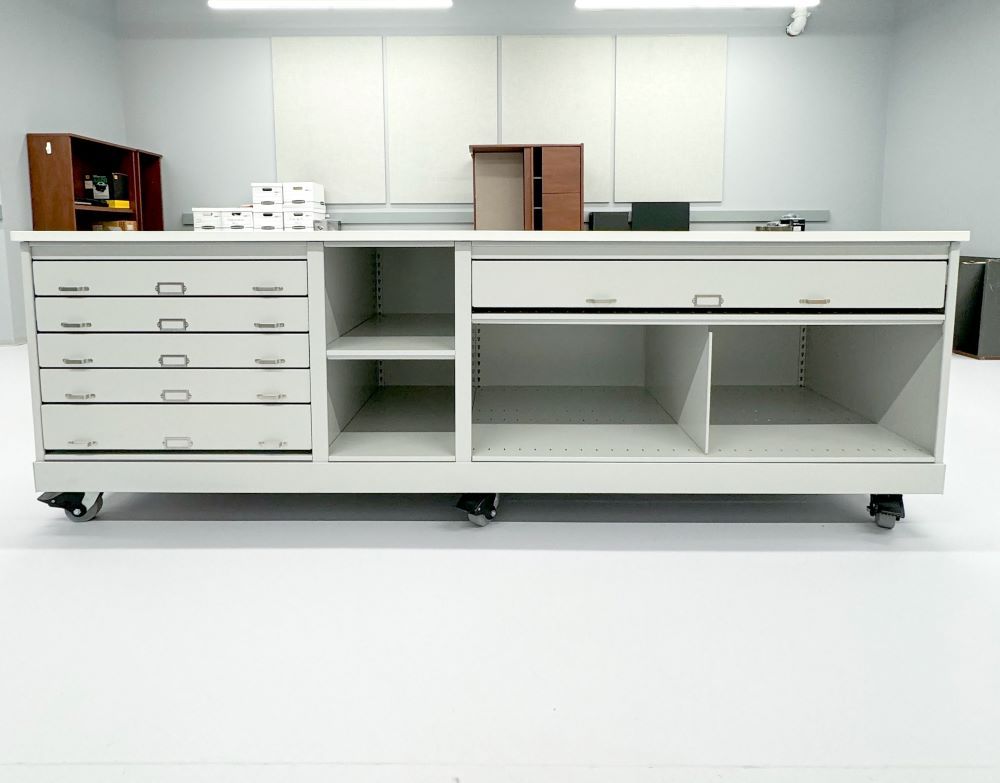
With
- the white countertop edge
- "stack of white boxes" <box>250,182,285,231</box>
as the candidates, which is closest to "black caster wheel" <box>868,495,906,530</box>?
the white countertop edge

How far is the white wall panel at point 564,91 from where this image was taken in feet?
24.6

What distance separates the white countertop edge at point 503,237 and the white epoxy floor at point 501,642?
0.80 meters

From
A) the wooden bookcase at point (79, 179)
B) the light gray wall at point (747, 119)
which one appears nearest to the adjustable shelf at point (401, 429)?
the wooden bookcase at point (79, 179)

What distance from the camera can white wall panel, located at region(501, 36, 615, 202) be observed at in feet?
24.6

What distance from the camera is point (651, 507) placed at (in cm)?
249

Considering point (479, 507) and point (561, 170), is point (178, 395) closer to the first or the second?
point (479, 507)

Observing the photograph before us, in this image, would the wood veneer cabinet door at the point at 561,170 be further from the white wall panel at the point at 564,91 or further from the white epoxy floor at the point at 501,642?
the white wall panel at the point at 564,91

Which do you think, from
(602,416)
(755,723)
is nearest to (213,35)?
(602,416)

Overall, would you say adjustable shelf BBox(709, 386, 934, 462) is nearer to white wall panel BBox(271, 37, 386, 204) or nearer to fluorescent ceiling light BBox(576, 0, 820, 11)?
fluorescent ceiling light BBox(576, 0, 820, 11)

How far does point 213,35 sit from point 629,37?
390 cm

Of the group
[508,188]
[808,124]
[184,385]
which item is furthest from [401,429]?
[808,124]

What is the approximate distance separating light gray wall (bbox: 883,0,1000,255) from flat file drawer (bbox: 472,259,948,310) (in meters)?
4.87

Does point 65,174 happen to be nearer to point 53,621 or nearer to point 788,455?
point 53,621

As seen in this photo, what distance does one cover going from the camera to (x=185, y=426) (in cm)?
227
